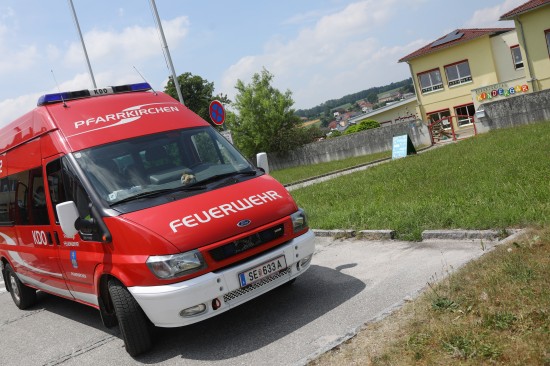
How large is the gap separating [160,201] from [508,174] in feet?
23.3

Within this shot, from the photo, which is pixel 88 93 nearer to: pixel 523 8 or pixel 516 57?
pixel 523 8

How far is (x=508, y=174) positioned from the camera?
9.81 m

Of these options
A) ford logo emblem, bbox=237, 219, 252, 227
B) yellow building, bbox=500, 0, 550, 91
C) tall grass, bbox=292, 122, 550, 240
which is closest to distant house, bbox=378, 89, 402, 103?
yellow building, bbox=500, 0, 550, 91

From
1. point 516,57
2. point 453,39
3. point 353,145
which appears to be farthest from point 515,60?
point 353,145

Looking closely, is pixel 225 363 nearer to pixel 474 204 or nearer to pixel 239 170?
pixel 239 170

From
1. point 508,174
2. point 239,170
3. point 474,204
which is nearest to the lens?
point 239,170

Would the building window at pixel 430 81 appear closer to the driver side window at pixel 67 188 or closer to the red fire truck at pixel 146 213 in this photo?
the red fire truck at pixel 146 213

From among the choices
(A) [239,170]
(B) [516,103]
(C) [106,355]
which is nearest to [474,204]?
(A) [239,170]

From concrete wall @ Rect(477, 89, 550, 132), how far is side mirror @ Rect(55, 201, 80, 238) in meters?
20.3

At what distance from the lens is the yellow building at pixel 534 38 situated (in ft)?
98.1

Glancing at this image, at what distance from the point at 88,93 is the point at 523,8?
97.0 feet

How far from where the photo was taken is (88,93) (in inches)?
276

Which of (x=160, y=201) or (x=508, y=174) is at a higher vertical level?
(x=160, y=201)

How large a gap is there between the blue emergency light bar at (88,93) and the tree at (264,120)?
32.4m
